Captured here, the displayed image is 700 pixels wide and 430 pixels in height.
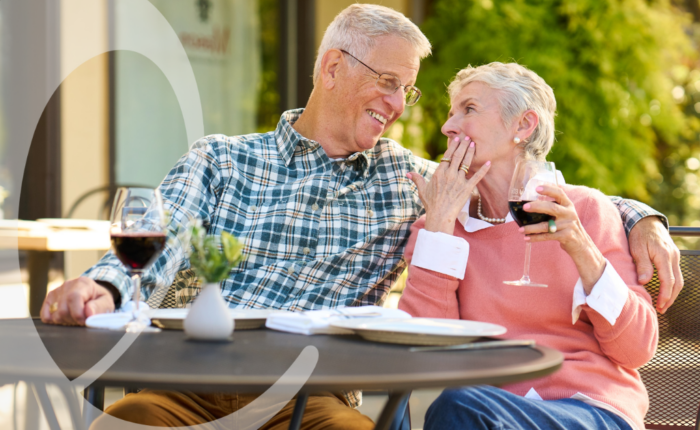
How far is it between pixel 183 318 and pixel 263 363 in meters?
0.38

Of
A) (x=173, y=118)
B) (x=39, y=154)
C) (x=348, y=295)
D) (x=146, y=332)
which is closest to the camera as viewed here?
(x=146, y=332)

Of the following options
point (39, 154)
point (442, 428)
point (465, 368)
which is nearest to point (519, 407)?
point (442, 428)

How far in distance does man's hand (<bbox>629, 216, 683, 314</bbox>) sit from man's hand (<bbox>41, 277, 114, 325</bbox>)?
1.28 metres

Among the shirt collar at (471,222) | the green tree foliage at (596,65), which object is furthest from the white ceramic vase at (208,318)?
the green tree foliage at (596,65)

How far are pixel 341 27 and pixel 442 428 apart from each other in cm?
145

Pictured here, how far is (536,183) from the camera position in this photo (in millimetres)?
1586

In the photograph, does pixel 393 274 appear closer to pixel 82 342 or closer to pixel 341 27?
pixel 341 27

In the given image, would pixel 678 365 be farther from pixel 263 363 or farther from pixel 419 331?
pixel 263 363

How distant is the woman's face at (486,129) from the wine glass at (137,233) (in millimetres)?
983

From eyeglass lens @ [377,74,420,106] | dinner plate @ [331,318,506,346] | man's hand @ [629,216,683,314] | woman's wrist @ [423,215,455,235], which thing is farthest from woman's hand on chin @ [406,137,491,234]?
dinner plate @ [331,318,506,346]

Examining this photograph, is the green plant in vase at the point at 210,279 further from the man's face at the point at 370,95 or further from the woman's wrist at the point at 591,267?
the man's face at the point at 370,95

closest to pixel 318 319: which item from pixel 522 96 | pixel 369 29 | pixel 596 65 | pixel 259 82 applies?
pixel 522 96

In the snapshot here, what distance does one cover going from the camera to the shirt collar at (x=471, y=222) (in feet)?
6.46

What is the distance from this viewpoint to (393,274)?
85.5 inches
